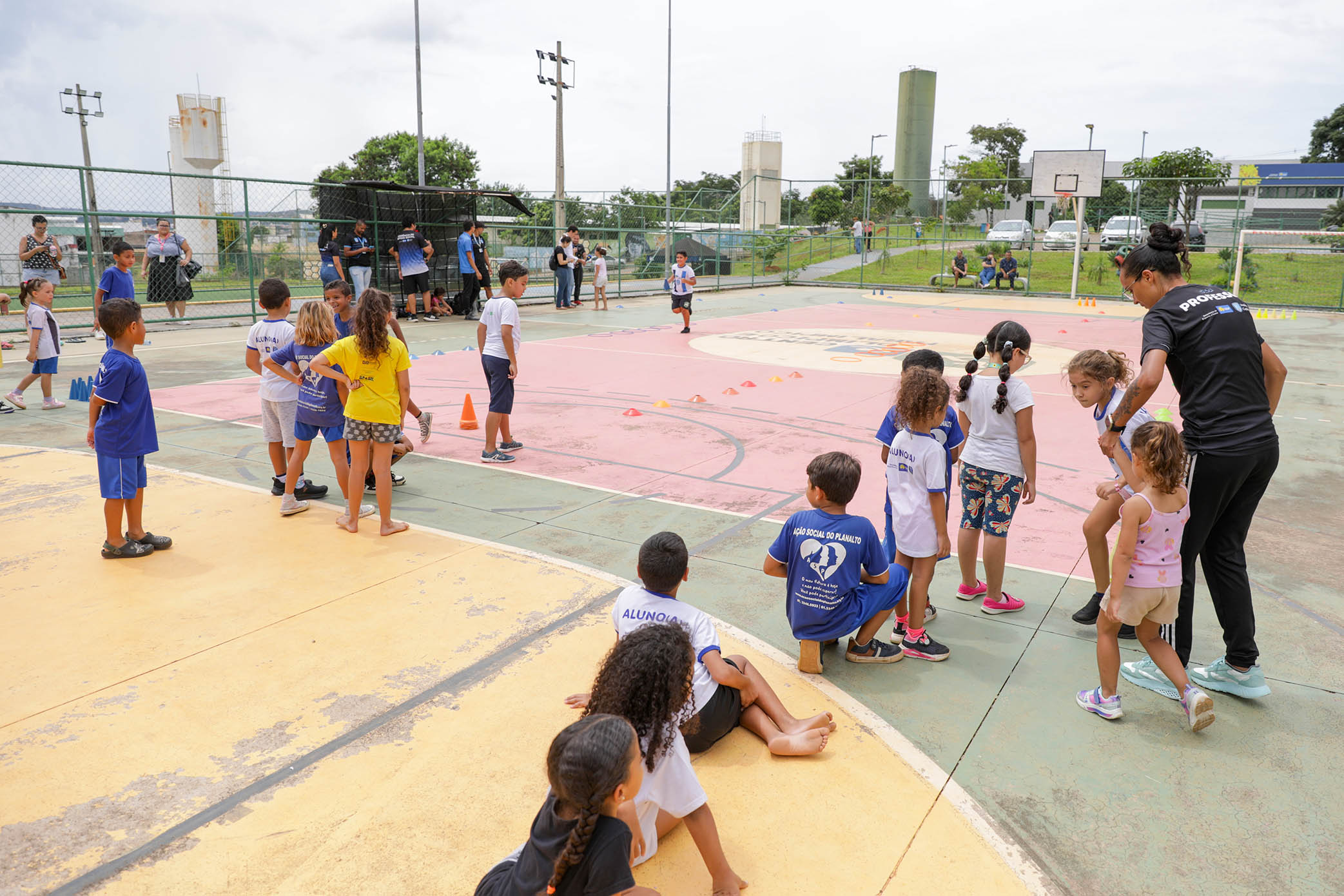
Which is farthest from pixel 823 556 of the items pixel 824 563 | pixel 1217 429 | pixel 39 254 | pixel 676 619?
pixel 39 254

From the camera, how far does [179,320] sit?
17578 mm

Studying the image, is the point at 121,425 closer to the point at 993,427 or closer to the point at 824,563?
the point at 824,563

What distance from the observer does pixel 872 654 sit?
14.5 feet

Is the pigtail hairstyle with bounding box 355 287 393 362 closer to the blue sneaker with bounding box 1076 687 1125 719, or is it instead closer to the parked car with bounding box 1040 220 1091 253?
the blue sneaker with bounding box 1076 687 1125 719

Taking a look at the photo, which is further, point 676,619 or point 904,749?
point 904,749

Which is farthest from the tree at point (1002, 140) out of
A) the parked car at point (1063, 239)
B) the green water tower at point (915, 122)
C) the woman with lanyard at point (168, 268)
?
the woman with lanyard at point (168, 268)

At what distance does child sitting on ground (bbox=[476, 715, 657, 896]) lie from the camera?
2.12 meters

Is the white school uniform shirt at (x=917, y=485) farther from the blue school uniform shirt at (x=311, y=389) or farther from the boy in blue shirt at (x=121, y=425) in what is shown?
the boy in blue shirt at (x=121, y=425)

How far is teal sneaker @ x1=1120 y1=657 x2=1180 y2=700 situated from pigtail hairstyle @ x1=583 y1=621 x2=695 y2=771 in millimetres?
2603

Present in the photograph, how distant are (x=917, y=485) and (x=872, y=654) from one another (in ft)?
2.78

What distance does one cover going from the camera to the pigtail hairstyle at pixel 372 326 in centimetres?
588

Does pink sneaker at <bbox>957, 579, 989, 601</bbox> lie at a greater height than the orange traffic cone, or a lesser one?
lesser

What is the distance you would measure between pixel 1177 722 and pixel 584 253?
21.7 m

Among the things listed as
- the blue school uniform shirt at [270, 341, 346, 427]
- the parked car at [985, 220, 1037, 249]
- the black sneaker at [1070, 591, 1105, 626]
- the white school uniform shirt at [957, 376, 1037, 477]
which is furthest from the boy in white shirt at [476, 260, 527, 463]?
the parked car at [985, 220, 1037, 249]
